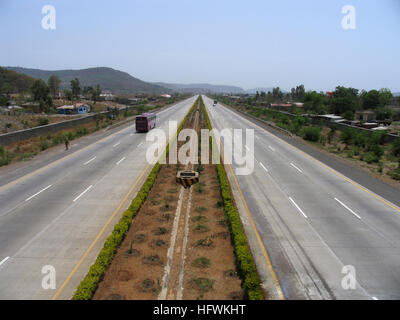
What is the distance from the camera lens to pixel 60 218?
16312 mm

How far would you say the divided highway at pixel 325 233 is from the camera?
36.2ft

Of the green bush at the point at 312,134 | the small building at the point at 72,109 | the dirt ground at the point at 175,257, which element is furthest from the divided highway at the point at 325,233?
the small building at the point at 72,109

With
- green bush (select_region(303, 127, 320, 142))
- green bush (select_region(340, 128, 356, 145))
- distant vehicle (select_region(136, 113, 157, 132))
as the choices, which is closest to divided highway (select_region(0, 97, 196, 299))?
distant vehicle (select_region(136, 113, 157, 132))

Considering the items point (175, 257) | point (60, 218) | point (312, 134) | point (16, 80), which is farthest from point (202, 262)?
point (16, 80)

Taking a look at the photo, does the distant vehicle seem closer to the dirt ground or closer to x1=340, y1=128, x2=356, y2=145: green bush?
x1=340, y1=128, x2=356, y2=145: green bush

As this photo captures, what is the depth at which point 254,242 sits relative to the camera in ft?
45.6

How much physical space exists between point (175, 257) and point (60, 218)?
7650 millimetres

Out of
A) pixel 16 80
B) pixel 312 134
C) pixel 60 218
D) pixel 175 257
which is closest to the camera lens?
pixel 175 257

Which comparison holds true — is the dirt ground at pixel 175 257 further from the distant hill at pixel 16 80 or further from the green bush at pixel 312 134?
the distant hill at pixel 16 80

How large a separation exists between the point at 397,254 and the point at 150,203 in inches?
520

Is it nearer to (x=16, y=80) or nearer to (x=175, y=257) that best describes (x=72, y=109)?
(x=175, y=257)

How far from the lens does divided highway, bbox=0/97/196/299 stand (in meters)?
11.3

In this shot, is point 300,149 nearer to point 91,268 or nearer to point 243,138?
point 243,138
